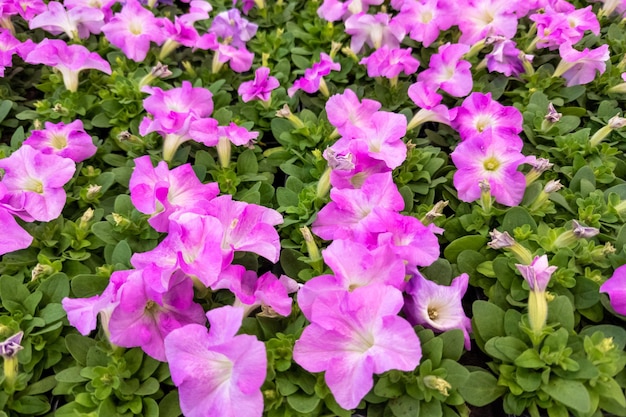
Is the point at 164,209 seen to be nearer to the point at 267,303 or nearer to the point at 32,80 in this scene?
the point at 267,303

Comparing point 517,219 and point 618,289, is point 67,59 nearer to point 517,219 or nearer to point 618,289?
point 517,219

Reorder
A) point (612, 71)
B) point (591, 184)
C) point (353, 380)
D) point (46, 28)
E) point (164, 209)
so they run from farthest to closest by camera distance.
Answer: point (46, 28)
point (612, 71)
point (591, 184)
point (164, 209)
point (353, 380)

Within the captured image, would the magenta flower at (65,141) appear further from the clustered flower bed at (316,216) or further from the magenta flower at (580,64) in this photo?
the magenta flower at (580,64)

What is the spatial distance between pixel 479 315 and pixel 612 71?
1.25m

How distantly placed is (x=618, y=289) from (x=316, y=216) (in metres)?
0.80

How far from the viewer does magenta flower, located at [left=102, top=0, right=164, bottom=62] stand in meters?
2.00

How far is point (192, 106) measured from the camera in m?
1.76

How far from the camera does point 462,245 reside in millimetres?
1447

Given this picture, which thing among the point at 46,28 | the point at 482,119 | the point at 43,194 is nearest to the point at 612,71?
the point at 482,119

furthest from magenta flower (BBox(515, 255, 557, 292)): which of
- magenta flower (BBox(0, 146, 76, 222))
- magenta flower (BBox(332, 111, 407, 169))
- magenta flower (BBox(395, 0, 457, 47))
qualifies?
magenta flower (BBox(0, 146, 76, 222))

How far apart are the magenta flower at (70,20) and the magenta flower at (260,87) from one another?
2.47 feet

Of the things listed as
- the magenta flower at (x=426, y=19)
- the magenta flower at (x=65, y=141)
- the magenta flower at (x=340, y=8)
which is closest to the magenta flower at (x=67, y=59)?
the magenta flower at (x=65, y=141)

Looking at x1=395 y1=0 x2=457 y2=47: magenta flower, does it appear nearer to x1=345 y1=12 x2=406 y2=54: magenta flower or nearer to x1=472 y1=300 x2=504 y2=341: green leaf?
x1=345 y1=12 x2=406 y2=54: magenta flower

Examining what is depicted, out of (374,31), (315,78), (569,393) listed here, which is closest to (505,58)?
(374,31)
